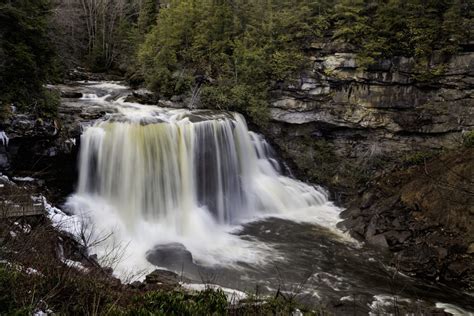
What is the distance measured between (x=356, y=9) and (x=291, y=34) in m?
3.19

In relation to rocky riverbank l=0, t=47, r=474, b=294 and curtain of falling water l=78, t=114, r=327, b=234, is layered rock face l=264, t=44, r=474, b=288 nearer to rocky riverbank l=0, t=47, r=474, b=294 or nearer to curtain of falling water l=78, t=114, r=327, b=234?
rocky riverbank l=0, t=47, r=474, b=294

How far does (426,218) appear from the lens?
1274 centimetres

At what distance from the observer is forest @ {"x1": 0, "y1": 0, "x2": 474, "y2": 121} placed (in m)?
11.7

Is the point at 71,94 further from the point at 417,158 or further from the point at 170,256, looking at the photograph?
the point at 417,158

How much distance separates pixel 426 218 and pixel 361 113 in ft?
19.5

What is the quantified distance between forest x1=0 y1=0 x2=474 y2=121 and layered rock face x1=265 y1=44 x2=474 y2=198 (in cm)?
56

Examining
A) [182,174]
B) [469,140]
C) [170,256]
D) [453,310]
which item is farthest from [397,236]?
[182,174]

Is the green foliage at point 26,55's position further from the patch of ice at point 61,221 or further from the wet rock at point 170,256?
the wet rock at point 170,256

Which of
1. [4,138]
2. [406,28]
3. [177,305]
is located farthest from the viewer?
[406,28]

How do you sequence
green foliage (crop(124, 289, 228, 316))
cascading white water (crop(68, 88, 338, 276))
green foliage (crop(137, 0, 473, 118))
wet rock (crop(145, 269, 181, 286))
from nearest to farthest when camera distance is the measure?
green foliage (crop(124, 289, 228, 316)), wet rock (crop(145, 269, 181, 286)), cascading white water (crop(68, 88, 338, 276)), green foliage (crop(137, 0, 473, 118))

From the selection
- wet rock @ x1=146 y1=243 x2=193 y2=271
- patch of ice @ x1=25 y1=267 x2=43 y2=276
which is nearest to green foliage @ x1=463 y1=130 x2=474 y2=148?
wet rock @ x1=146 y1=243 x2=193 y2=271

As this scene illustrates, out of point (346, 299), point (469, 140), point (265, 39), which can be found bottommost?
point (346, 299)

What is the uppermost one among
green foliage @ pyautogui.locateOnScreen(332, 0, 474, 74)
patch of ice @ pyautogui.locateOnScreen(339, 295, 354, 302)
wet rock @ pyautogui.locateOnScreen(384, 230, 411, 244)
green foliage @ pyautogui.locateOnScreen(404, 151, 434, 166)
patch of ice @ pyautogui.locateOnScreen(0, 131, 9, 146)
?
green foliage @ pyautogui.locateOnScreen(332, 0, 474, 74)

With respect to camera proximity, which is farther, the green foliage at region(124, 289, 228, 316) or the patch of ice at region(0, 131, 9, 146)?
the patch of ice at region(0, 131, 9, 146)
